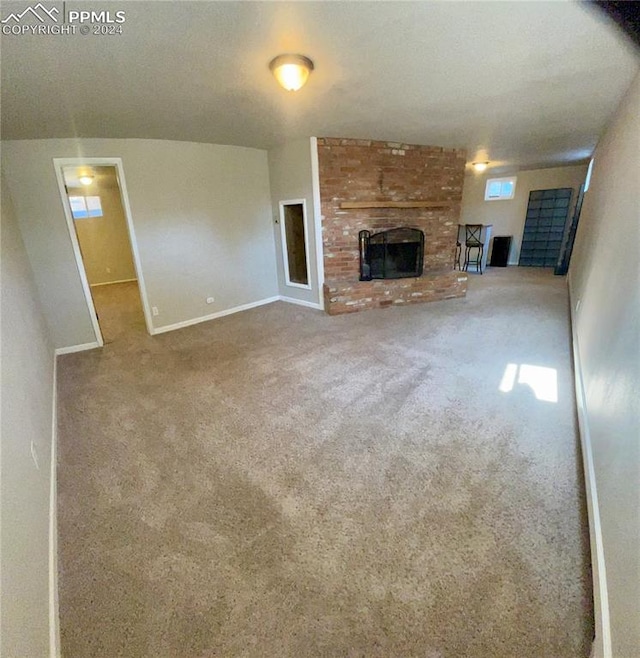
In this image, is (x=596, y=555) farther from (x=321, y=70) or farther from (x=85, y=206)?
(x=85, y=206)

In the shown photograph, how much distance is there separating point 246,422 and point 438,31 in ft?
8.66

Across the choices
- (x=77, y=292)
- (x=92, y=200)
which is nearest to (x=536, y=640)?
(x=77, y=292)

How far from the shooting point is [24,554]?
42.5 inches

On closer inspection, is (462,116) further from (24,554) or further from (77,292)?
(77,292)

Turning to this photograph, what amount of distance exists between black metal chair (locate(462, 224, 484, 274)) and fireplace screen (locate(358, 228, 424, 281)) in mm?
3001

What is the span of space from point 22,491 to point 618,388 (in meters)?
2.51

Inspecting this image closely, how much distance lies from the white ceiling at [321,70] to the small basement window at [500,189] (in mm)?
4776

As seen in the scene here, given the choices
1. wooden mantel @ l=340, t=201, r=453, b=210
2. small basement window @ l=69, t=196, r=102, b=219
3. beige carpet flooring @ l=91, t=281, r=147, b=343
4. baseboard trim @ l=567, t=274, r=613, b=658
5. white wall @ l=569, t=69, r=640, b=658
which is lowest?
baseboard trim @ l=567, t=274, r=613, b=658

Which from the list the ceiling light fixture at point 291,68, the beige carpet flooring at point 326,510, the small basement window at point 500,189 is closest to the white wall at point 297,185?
the beige carpet flooring at point 326,510

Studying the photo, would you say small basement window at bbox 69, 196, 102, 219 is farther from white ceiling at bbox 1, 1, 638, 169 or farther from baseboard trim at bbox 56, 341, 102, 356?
baseboard trim at bbox 56, 341, 102, 356

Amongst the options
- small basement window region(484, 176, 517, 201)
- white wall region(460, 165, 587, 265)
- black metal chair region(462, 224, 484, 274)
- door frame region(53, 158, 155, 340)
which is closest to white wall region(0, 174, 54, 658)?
door frame region(53, 158, 155, 340)

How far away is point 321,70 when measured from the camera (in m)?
2.12

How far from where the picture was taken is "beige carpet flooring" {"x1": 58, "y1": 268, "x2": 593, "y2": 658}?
45.4 inches

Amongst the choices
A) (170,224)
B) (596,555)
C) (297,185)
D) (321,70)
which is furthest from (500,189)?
(596,555)
